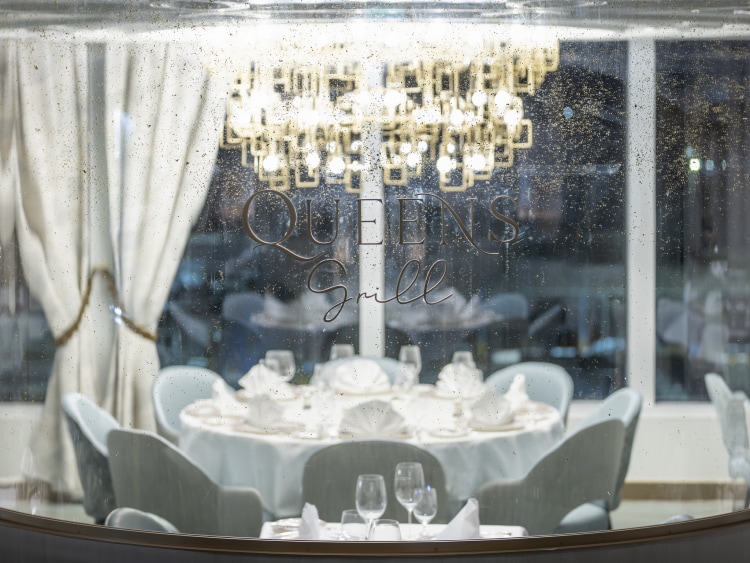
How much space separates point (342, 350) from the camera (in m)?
2.46

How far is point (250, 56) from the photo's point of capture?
241cm

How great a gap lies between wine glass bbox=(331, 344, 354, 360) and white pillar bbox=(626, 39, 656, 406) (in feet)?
2.68

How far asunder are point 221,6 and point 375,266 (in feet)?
2.85

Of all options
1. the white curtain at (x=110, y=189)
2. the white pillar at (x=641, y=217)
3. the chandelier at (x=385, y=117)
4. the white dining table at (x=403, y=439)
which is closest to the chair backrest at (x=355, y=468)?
the white dining table at (x=403, y=439)

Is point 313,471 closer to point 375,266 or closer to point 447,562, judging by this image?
point 447,562

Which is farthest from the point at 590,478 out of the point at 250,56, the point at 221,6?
the point at 221,6

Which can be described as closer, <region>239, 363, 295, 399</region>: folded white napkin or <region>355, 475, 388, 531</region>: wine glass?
<region>355, 475, 388, 531</region>: wine glass

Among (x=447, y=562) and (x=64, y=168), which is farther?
(x=64, y=168)

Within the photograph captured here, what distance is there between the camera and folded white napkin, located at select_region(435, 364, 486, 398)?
2.44m

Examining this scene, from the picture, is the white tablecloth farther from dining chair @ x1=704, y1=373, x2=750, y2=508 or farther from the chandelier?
the chandelier

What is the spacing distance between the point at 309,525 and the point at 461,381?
0.60m

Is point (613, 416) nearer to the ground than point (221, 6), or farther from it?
nearer to the ground

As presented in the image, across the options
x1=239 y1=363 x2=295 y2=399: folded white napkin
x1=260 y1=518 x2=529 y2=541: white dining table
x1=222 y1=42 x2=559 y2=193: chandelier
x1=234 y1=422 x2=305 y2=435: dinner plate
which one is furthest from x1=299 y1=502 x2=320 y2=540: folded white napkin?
x1=222 y1=42 x2=559 y2=193: chandelier

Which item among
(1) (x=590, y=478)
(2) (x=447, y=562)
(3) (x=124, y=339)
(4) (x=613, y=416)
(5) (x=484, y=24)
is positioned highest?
(5) (x=484, y=24)
